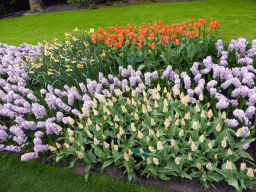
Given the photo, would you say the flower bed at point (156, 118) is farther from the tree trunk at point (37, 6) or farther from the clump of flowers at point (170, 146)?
the tree trunk at point (37, 6)

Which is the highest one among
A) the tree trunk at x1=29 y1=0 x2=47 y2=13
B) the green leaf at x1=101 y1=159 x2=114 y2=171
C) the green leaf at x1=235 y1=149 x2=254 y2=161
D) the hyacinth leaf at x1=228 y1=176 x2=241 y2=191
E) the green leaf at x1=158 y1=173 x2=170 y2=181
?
the tree trunk at x1=29 y1=0 x2=47 y2=13

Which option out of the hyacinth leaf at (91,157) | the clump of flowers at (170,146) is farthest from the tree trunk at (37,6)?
the hyacinth leaf at (91,157)

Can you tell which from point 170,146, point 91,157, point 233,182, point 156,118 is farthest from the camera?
point 156,118

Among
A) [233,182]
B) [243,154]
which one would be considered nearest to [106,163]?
[233,182]

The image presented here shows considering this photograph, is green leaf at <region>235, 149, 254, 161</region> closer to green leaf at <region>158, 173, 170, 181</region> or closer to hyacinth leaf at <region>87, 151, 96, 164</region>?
green leaf at <region>158, 173, 170, 181</region>

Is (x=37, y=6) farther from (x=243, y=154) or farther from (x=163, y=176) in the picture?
(x=243, y=154)

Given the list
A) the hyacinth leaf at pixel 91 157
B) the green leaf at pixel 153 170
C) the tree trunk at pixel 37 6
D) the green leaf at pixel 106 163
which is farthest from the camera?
the tree trunk at pixel 37 6

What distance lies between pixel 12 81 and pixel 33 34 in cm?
520

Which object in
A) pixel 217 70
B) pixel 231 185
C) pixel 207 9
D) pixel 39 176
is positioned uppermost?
pixel 207 9

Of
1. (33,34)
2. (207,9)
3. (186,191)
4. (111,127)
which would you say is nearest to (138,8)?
(207,9)

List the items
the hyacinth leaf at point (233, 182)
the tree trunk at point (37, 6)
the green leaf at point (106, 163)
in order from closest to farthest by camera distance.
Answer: the hyacinth leaf at point (233, 182), the green leaf at point (106, 163), the tree trunk at point (37, 6)

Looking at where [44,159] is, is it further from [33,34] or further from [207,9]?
[207,9]

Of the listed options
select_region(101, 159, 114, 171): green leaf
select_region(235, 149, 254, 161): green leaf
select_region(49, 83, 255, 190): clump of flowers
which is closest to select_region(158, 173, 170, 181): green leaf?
select_region(49, 83, 255, 190): clump of flowers

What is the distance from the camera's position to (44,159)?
2.64 m
